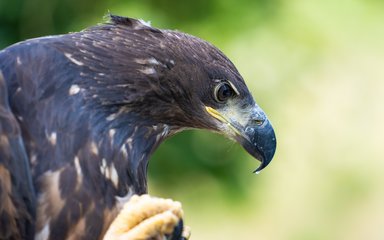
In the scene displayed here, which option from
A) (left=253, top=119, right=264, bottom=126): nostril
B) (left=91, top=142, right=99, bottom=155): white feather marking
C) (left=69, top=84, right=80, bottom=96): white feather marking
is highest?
(left=253, top=119, right=264, bottom=126): nostril

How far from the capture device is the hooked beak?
3.84m

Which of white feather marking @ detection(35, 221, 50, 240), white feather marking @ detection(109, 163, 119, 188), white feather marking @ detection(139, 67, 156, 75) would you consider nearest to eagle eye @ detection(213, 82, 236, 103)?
white feather marking @ detection(139, 67, 156, 75)

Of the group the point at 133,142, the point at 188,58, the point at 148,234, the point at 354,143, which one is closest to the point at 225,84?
the point at 188,58

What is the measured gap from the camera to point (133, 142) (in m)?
3.60

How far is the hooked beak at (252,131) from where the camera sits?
12.6ft

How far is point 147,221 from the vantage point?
3.38 meters

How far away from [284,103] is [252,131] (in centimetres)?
305

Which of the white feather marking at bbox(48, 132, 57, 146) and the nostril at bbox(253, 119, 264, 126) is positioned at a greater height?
the nostril at bbox(253, 119, 264, 126)

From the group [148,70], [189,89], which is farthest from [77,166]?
[189,89]

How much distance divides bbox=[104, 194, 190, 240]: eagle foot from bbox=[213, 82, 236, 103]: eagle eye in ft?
1.70

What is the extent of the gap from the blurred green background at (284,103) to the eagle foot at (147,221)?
269 centimetres

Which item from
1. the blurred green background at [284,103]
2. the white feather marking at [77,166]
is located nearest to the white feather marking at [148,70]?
the white feather marking at [77,166]

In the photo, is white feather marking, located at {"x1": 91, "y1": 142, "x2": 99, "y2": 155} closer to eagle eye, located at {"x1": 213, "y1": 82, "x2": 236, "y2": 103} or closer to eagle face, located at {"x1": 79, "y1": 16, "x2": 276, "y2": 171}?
eagle face, located at {"x1": 79, "y1": 16, "x2": 276, "y2": 171}

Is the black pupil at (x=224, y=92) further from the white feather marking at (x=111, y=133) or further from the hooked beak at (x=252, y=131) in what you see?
the white feather marking at (x=111, y=133)
